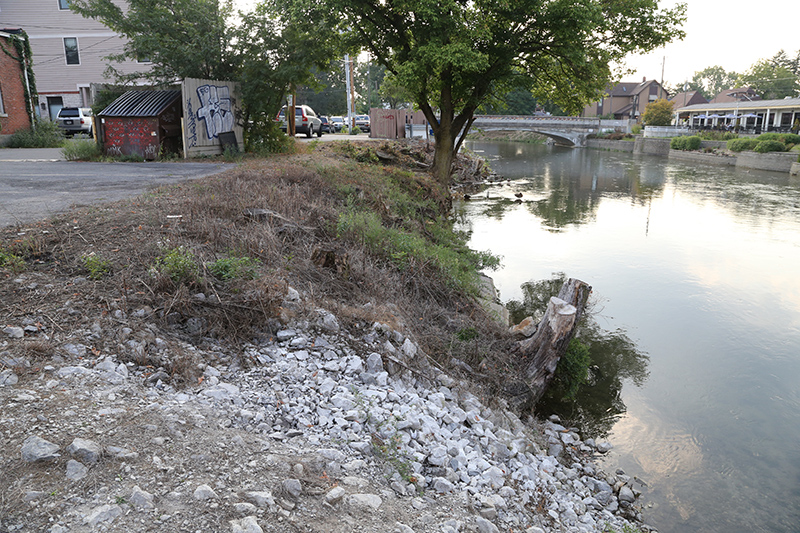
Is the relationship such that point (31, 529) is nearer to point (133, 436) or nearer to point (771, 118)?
point (133, 436)

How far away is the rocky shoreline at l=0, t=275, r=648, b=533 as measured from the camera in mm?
3201

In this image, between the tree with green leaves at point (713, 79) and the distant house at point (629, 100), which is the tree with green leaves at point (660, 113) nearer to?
the distant house at point (629, 100)

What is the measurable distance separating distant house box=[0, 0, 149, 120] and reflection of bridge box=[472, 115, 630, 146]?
34.4 m

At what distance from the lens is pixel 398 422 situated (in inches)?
188

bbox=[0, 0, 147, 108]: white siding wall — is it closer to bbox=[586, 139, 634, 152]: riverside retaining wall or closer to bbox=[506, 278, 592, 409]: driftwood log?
bbox=[506, 278, 592, 409]: driftwood log

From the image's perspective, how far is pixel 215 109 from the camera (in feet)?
53.8

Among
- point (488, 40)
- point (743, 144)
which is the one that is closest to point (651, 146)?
point (743, 144)

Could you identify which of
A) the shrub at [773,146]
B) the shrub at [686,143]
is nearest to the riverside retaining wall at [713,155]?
the shrub at [686,143]

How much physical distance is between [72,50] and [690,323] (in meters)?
42.7

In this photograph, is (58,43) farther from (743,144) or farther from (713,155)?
(743,144)

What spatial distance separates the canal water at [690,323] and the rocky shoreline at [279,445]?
1.04 meters

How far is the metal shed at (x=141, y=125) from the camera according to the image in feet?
51.7

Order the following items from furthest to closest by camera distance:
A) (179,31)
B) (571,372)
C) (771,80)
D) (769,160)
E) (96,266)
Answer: (771,80), (769,160), (179,31), (571,372), (96,266)

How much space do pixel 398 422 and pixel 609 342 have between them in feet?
20.6
